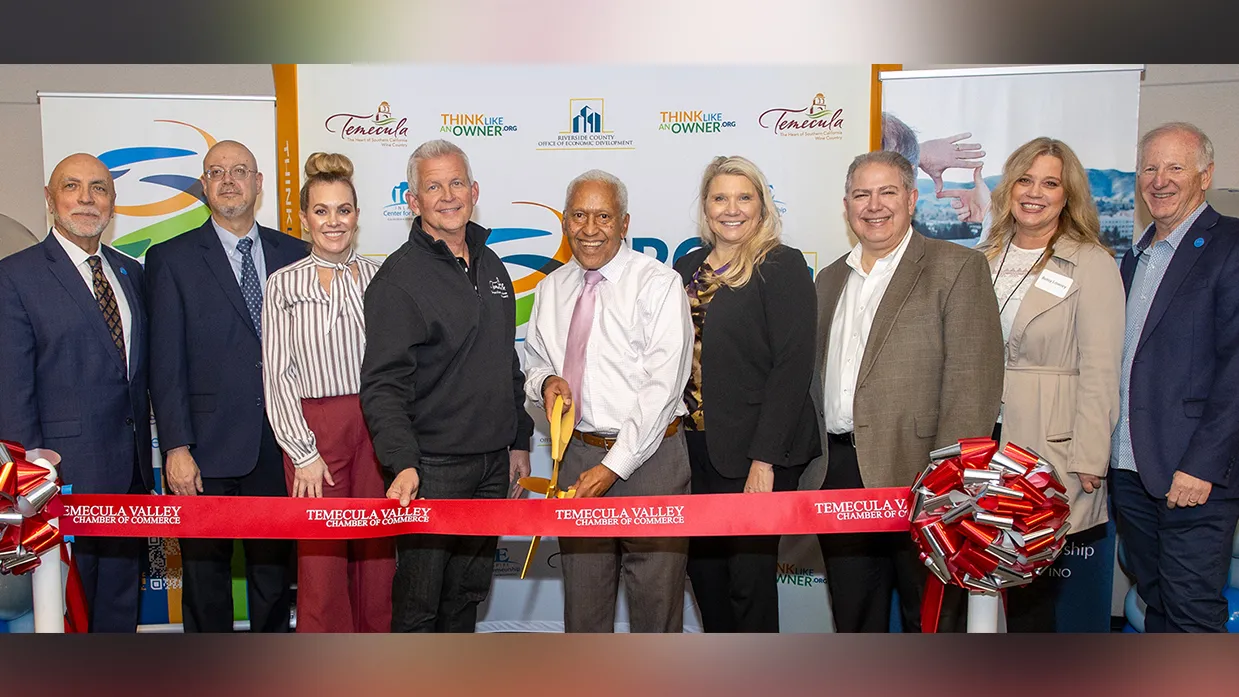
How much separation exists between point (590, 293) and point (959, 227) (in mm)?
2018

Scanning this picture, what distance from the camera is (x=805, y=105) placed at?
4562 millimetres

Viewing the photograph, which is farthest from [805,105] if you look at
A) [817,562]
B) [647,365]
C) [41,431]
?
[41,431]

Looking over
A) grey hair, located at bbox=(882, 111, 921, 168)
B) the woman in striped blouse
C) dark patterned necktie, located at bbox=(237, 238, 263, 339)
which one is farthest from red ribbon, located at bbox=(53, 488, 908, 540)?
Answer: grey hair, located at bbox=(882, 111, 921, 168)

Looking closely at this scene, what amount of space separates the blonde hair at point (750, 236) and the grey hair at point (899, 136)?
1160 mm

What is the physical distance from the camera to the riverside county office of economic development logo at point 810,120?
4.55 m

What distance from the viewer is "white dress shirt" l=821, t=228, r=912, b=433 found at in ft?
11.4

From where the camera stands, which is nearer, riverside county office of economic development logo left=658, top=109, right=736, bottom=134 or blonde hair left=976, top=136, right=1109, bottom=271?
blonde hair left=976, top=136, right=1109, bottom=271

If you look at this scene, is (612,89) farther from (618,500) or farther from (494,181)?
(618,500)

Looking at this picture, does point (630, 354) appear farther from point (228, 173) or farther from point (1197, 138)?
point (1197, 138)

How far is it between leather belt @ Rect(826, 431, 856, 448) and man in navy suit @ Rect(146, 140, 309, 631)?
2233mm

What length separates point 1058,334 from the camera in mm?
3572

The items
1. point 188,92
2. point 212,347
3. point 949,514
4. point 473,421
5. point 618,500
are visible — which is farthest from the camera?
point 188,92

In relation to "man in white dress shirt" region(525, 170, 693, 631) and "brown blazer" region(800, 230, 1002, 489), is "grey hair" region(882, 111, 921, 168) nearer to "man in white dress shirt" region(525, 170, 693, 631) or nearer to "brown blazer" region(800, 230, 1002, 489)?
"brown blazer" region(800, 230, 1002, 489)

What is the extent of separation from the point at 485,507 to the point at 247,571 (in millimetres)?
1196
